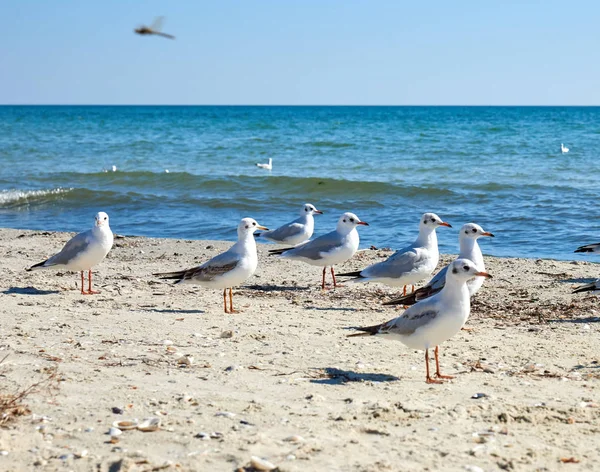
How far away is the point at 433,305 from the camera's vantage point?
21.4 feet

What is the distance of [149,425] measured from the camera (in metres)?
5.06

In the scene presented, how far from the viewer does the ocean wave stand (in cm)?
2106

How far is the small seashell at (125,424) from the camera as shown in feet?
16.5

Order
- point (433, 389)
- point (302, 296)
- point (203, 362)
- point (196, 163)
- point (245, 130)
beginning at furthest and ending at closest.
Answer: point (245, 130)
point (196, 163)
point (302, 296)
point (203, 362)
point (433, 389)

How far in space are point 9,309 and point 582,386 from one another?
206 inches

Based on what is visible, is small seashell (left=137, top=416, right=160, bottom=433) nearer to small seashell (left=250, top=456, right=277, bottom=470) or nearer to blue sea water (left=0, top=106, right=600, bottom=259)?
small seashell (left=250, top=456, right=277, bottom=470)

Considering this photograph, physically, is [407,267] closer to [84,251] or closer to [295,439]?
[84,251]

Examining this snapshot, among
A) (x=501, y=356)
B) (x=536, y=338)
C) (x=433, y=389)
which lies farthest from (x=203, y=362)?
(x=536, y=338)

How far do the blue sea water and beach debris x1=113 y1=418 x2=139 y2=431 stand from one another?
29.8 feet

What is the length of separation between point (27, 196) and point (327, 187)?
758cm

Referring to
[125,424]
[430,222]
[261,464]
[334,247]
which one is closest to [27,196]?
[334,247]

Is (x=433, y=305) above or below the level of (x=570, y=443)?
above

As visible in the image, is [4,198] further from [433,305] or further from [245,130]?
[245,130]

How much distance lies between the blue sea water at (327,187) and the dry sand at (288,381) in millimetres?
5203
